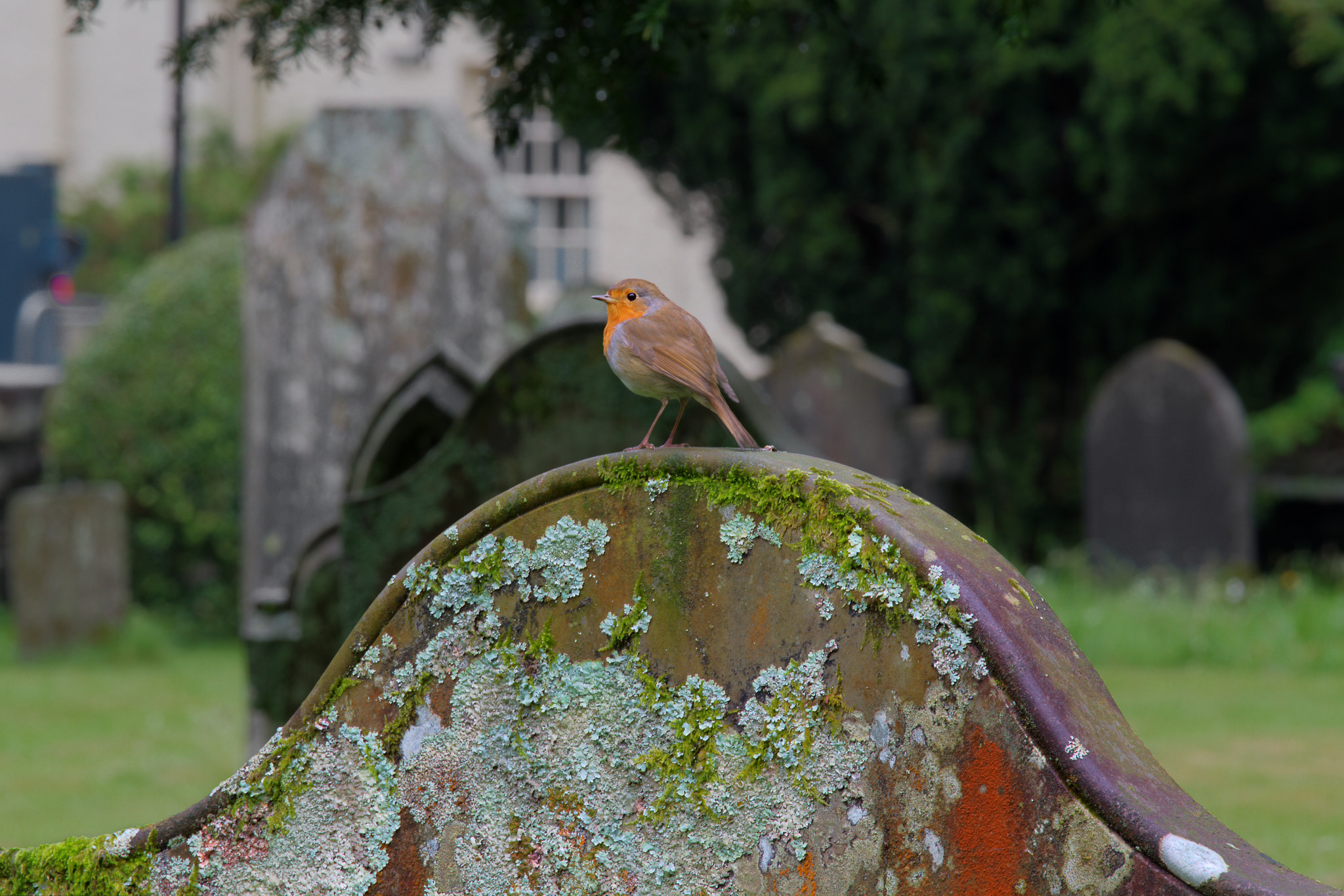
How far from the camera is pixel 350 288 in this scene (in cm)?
469

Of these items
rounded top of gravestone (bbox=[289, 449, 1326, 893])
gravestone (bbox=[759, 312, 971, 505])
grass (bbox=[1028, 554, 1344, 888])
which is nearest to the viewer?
rounded top of gravestone (bbox=[289, 449, 1326, 893])

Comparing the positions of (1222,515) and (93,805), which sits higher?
(1222,515)

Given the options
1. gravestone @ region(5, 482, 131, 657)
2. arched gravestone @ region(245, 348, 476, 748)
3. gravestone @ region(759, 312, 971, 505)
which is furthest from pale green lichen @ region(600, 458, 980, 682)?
gravestone @ region(5, 482, 131, 657)

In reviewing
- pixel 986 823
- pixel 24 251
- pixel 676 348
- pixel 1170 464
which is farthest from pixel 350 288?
pixel 24 251

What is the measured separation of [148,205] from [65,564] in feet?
36.4

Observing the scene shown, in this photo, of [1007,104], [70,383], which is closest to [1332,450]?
[1007,104]

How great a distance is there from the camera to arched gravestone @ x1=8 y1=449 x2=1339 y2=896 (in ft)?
3.89

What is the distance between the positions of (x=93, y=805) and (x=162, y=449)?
3807mm

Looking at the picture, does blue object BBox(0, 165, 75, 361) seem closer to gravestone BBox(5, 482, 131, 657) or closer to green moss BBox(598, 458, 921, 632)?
gravestone BBox(5, 482, 131, 657)

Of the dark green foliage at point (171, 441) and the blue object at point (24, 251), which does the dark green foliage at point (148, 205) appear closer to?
the blue object at point (24, 251)

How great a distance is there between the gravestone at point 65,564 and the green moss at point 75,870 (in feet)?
19.0

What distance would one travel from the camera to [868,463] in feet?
24.1

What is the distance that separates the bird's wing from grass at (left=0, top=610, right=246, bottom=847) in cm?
296

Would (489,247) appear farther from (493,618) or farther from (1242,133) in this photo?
(1242,133)
